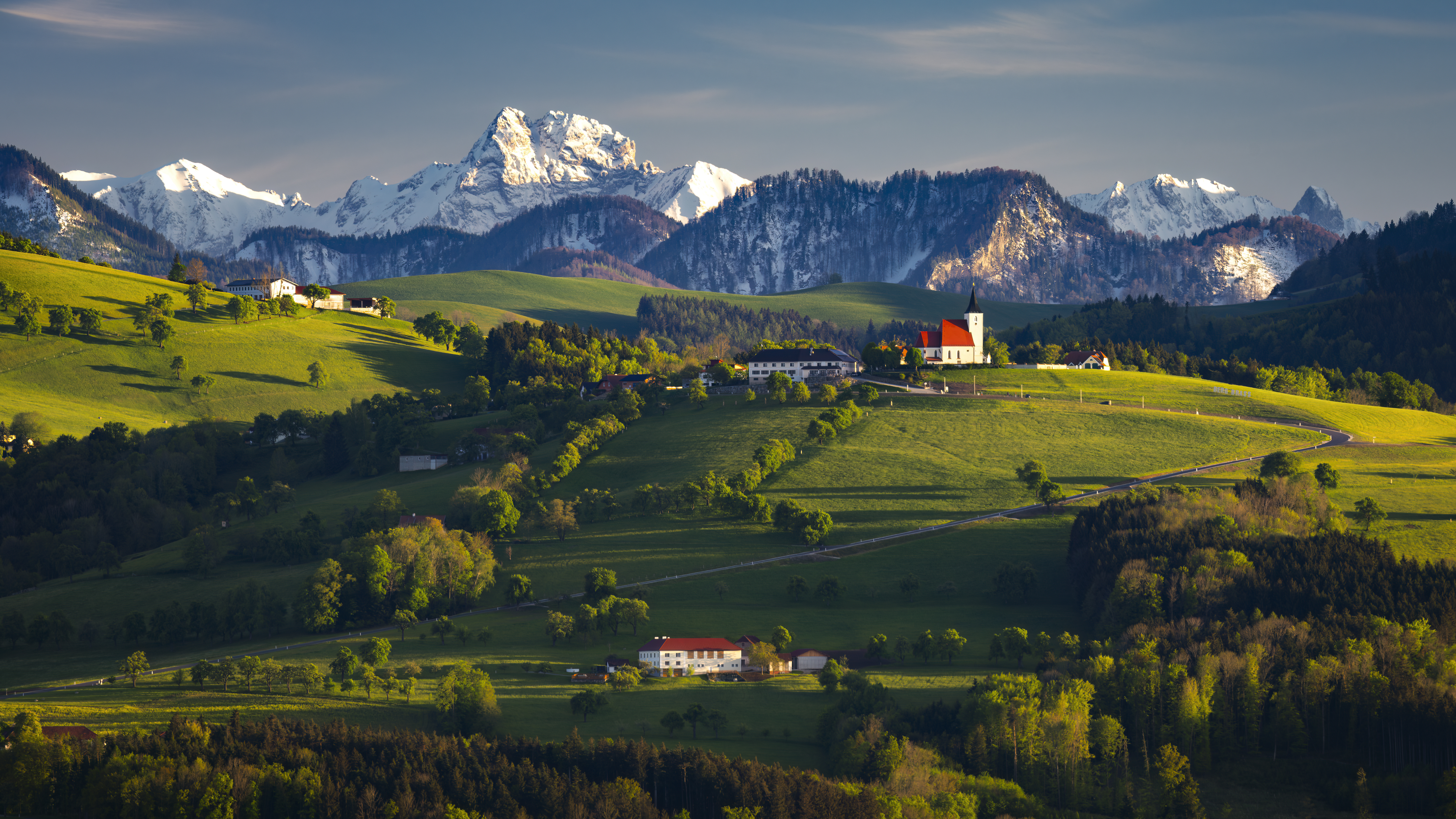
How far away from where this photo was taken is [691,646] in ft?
319

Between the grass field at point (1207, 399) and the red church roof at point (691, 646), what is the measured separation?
88750 millimetres

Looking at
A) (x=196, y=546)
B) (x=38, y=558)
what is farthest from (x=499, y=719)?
(x=38, y=558)

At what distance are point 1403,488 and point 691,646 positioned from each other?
81016 millimetres

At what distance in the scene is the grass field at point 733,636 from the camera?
84.4 m

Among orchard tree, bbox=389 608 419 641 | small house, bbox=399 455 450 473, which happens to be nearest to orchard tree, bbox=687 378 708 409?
small house, bbox=399 455 450 473

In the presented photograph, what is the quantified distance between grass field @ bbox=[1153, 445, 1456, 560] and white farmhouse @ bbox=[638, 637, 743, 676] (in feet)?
193

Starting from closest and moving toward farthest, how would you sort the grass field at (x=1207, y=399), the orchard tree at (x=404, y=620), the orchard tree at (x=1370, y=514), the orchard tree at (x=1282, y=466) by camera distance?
the orchard tree at (x=404, y=620)
the orchard tree at (x=1370, y=514)
the orchard tree at (x=1282, y=466)
the grass field at (x=1207, y=399)

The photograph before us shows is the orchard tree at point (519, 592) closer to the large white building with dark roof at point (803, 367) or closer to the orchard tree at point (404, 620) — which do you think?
the orchard tree at point (404, 620)

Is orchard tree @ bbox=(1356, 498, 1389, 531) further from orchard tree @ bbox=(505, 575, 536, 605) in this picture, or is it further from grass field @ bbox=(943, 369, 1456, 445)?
orchard tree @ bbox=(505, 575, 536, 605)

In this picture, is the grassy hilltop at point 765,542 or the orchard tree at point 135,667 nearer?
the grassy hilltop at point 765,542

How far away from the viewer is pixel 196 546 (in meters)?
128

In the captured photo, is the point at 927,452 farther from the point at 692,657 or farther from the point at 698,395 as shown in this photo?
the point at 692,657

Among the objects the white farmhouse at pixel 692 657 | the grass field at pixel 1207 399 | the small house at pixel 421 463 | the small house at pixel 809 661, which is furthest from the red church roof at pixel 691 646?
the grass field at pixel 1207 399

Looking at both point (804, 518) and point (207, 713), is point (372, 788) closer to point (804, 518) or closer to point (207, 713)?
point (207, 713)
